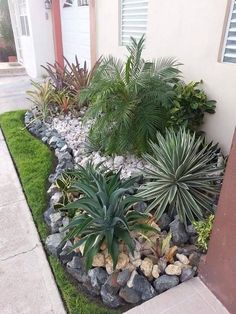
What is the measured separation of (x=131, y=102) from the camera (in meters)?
2.71

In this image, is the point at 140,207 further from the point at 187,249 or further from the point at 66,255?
the point at 66,255

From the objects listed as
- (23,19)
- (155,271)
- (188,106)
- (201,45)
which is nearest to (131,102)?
(188,106)

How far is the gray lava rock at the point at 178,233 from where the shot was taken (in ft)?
6.71

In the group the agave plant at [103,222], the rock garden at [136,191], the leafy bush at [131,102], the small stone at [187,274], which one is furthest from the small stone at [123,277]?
the leafy bush at [131,102]

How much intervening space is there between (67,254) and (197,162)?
131cm

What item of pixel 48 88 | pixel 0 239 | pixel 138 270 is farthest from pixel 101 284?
pixel 48 88

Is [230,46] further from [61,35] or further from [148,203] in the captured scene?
[61,35]

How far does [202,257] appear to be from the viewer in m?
1.78

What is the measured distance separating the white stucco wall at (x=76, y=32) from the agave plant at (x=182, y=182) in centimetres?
417

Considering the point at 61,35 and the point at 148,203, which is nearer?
the point at 148,203

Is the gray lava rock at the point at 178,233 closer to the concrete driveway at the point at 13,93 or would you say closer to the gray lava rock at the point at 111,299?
the gray lava rock at the point at 111,299

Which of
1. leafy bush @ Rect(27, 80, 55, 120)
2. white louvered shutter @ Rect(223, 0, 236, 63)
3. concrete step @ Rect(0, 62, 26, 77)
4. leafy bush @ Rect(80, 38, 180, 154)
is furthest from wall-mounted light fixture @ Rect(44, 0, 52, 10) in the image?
white louvered shutter @ Rect(223, 0, 236, 63)

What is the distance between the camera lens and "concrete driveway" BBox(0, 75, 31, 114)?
18.2ft

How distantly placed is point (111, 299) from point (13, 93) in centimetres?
596
